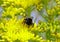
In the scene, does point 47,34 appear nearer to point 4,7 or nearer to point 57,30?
point 57,30

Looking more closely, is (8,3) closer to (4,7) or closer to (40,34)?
(4,7)

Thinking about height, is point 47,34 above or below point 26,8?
below

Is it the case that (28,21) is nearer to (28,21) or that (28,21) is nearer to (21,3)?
(28,21)

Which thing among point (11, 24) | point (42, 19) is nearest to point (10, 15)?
point (11, 24)

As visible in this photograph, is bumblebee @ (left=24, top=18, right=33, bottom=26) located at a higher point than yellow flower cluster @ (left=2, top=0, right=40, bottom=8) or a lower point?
lower

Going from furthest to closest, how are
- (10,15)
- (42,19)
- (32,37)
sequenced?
(42,19) → (10,15) → (32,37)

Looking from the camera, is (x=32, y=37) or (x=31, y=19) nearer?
(x=32, y=37)

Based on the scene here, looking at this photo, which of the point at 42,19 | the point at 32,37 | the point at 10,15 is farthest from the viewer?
the point at 42,19

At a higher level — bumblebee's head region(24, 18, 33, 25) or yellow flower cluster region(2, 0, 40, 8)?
yellow flower cluster region(2, 0, 40, 8)

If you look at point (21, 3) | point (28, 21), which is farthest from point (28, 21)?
point (21, 3)

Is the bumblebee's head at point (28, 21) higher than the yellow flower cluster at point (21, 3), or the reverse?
the yellow flower cluster at point (21, 3)
